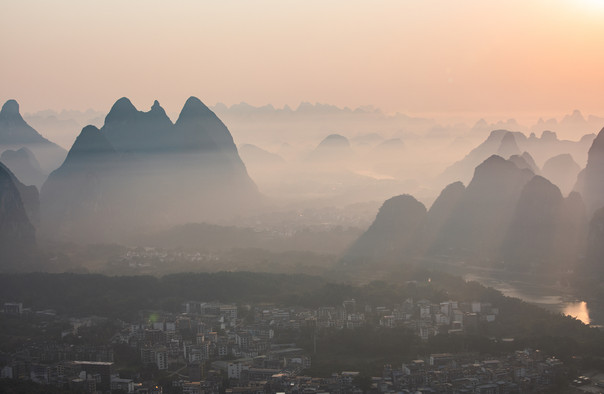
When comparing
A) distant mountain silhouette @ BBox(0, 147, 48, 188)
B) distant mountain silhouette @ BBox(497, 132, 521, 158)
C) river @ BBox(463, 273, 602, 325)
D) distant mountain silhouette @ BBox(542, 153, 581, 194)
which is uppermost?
distant mountain silhouette @ BBox(497, 132, 521, 158)

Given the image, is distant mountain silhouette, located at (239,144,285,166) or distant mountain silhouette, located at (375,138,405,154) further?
distant mountain silhouette, located at (375,138,405,154)

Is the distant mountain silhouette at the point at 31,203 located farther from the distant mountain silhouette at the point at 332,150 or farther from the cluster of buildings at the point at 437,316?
the distant mountain silhouette at the point at 332,150

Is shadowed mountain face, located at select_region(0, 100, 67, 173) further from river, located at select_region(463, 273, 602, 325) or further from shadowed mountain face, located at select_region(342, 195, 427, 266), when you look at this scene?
river, located at select_region(463, 273, 602, 325)

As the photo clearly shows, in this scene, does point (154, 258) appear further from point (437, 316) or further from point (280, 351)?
point (280, 351)

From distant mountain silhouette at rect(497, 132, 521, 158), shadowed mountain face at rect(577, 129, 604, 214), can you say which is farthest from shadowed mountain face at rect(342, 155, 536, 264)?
distant mountain silhouette at rect(497, 132, 521, 158)

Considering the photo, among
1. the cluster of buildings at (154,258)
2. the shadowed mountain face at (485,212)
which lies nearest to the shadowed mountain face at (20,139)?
the cluster of buildings at (154,258)

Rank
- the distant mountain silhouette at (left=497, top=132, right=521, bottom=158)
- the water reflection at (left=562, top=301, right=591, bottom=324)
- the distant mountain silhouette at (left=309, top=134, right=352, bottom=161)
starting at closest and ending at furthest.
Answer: the water reflection at (left=562, top=301, right=591, bottom=324) → the distant mountain silhouette at (left=497, top=132, right=521, bottom=158) → the distant mountain silhouette at (left=309, top=134, right=352, bottom=161)
